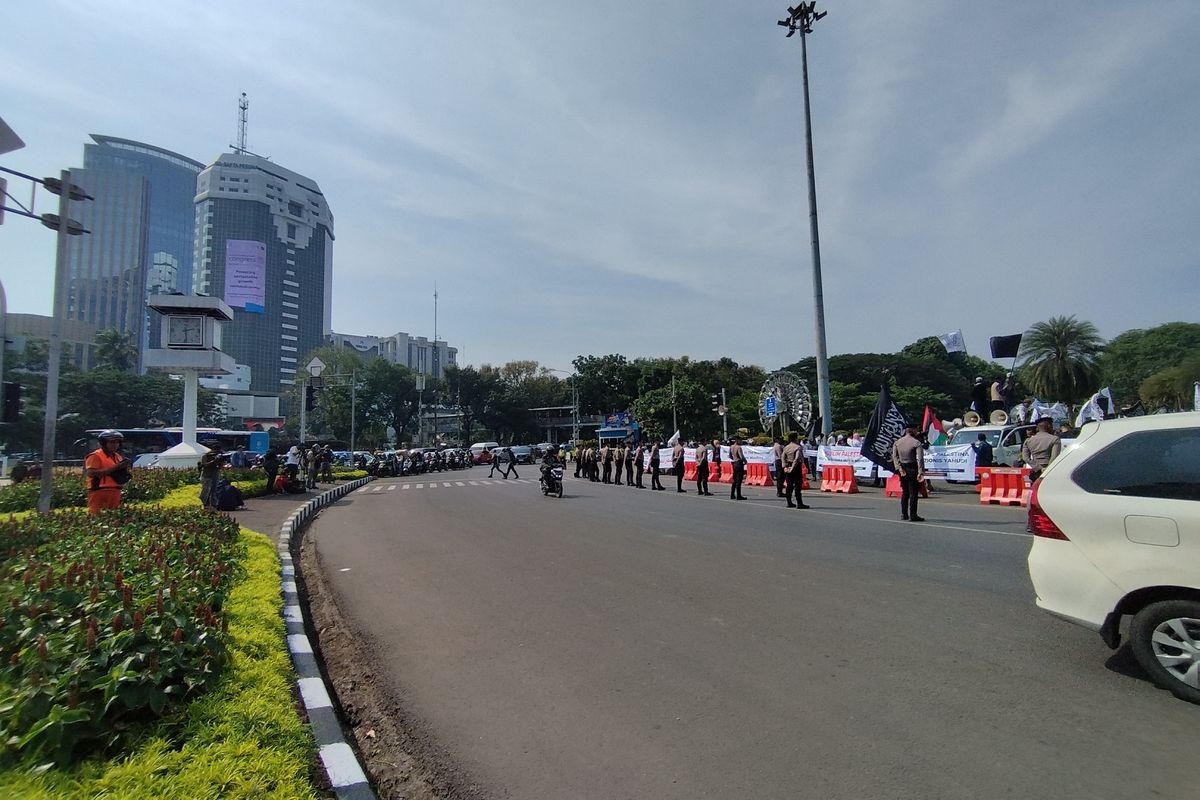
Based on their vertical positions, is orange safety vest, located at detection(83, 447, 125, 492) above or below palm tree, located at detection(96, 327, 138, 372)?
below

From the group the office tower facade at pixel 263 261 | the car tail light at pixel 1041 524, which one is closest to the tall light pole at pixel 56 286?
the car tail light at pixel 1041 524

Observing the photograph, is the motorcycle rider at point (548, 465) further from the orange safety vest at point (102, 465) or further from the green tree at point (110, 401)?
the green tree at point (110, 401)

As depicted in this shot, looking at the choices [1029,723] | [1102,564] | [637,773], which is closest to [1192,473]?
[1102,564]

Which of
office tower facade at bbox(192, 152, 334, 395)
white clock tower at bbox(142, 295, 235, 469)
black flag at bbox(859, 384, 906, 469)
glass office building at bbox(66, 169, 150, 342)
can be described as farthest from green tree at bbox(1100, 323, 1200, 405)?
glass office building at bbox(66, 169, 150, 342)

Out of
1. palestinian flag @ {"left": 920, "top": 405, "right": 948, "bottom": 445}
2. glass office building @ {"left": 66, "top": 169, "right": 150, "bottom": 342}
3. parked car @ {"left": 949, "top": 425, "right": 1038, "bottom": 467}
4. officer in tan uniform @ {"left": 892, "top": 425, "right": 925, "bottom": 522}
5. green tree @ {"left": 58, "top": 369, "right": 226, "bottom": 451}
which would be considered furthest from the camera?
glass office building @ {"left": 66, "top": 169, "right": 150, "bottom": 342}

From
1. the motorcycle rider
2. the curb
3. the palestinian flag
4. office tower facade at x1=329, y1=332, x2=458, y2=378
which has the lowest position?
the curb

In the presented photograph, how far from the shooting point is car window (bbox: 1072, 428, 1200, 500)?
3.87 m

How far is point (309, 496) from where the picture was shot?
20.1 meters

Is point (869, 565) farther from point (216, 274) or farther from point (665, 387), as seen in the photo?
point (216, 274)

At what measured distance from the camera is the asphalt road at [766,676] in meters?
3.09

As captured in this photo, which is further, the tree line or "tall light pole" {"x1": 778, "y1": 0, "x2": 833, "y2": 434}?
the tree line

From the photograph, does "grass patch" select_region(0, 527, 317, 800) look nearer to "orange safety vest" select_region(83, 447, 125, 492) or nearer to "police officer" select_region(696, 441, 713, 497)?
"orange safety vest" select_region(83, 447, 125, 492)

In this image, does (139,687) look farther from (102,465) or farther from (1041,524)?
(102,465)

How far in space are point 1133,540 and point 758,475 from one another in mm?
18263
